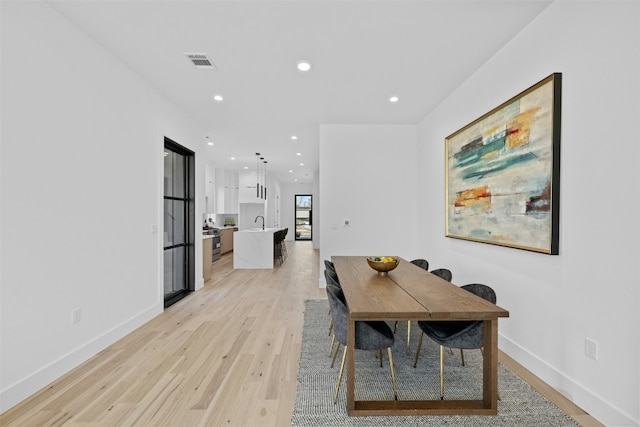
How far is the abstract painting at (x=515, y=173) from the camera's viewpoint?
2025 mm

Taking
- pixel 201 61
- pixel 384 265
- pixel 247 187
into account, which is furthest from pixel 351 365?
pixel 247 187

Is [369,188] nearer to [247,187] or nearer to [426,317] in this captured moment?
[426,317]

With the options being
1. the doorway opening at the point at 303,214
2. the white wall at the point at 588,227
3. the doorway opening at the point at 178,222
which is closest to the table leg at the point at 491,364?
the white wall at the point at 588,227

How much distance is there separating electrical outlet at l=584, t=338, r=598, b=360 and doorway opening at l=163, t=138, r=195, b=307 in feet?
14.3

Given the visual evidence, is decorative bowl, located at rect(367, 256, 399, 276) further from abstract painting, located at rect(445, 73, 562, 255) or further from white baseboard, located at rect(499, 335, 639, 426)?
white baseboard, located at rect(499, 335, 639, 426)

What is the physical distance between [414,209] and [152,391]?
423cm

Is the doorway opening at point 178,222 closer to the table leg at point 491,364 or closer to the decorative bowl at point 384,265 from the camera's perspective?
the decorative bowl at point 384,265

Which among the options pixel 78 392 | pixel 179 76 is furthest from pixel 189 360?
pixel 179 76

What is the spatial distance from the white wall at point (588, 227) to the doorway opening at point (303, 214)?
11.3 meters

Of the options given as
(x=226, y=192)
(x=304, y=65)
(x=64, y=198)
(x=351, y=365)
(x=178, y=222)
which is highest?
(x=304, y=65)

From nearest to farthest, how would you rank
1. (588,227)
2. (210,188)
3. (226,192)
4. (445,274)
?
(588,227), (445,274), (210,188), (226,192)

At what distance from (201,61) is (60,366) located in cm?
293

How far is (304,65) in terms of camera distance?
9.57ft

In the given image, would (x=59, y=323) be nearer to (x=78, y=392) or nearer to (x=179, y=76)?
(x=78, y=392)
